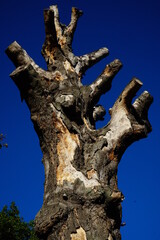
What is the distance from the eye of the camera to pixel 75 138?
10.7 ft

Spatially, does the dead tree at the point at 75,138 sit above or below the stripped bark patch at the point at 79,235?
above

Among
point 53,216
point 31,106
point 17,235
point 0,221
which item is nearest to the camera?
point 53,216

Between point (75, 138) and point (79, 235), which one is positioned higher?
point (75, 138)

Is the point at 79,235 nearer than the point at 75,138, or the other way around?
the point at 79,235

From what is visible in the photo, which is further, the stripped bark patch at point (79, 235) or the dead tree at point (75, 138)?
the dead tree at point (75, 138)

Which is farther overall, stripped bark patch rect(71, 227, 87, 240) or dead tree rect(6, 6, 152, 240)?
dead tree rect(6, 6, 152, 240)

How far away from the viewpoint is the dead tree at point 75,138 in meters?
2.59

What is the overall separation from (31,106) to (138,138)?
143 centimetres

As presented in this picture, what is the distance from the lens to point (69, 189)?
9.04ft

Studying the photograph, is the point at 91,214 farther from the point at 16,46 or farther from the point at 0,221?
the point at 0,221

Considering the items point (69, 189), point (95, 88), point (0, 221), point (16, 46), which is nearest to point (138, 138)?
point (95, 88)

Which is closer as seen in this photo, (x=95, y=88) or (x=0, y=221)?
(x=95, y=88)

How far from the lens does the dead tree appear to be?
2588 millimetres

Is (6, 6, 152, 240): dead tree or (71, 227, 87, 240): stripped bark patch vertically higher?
(6, 6, 152, 240): dead tree
